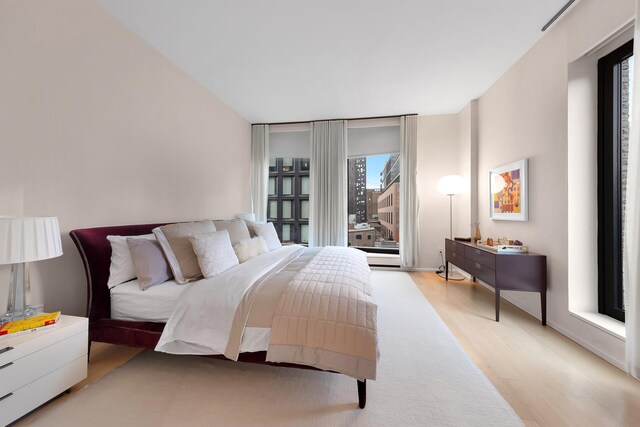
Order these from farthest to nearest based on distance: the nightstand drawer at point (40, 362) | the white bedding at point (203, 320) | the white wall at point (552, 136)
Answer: the white wall at point (552, 136) → the white bedding at point (203, 320) → the nightstand drawer at point (40, 362)

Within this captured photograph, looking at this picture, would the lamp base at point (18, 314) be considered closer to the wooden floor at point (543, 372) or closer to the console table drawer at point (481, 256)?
the wooden floor at point (543, 372)

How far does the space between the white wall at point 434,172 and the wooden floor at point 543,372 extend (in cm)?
182

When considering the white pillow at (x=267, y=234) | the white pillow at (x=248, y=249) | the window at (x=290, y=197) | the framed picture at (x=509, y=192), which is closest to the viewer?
the white pillow at (x=248, y=249)

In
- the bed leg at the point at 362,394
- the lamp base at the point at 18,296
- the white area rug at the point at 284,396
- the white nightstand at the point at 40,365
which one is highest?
the lamp base at the point at 18,296

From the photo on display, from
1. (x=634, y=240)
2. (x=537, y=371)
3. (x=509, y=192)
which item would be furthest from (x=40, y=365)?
(x=509, y=192)

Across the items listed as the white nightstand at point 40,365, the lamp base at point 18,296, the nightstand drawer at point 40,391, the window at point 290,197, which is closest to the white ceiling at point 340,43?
the window at point 290,197

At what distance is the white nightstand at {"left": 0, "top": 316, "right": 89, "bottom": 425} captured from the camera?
1.24 meters

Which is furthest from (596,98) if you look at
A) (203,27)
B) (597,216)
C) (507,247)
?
(203,27)

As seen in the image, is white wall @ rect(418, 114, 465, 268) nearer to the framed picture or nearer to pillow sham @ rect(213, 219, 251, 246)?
the framed picture

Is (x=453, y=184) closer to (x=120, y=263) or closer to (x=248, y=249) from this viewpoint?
(x=248, y=249)

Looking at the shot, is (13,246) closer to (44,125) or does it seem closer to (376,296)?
(44,125)

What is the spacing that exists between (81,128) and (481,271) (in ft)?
13.7

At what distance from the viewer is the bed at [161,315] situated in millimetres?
1467

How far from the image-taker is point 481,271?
289cm
